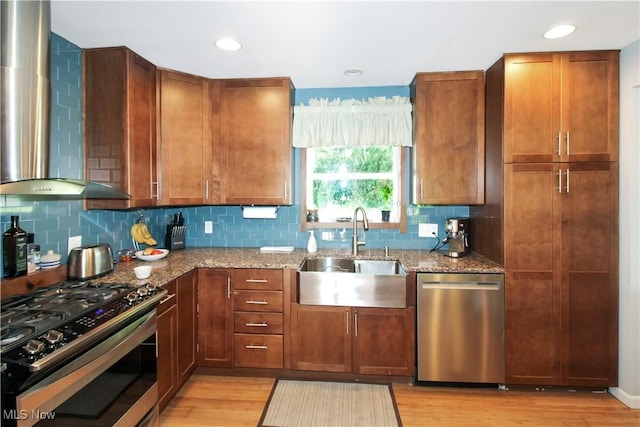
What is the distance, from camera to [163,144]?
2.66 metres

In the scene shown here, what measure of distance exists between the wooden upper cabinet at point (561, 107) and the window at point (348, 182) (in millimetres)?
1103

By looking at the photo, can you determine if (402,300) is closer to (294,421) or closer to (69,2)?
(294,421)

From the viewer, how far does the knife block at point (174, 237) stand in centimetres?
313

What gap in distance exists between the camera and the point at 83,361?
1.35 m

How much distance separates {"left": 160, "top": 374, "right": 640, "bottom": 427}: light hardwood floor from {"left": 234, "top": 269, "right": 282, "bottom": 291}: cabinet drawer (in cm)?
74

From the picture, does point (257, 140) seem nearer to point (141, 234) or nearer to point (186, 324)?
point (141, 234)

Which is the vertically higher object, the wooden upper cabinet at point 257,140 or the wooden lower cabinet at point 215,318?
the wooden upper cabinet at point 257,140

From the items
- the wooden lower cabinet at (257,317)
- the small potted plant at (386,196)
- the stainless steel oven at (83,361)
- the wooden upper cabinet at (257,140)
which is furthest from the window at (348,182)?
the stainless steel oven at (83,361)

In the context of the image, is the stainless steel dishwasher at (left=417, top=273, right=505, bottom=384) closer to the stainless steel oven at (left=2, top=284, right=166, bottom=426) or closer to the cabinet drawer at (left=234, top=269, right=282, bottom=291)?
the cabinet drawer at (left=234, top=269, right=282, bottom=291)

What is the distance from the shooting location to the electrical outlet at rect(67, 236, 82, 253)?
218 centimetres

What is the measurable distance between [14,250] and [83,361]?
86 cm

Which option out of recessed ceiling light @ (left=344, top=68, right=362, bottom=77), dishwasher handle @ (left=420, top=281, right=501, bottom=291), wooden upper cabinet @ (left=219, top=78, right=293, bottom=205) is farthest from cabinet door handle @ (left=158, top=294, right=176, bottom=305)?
recessed ceiling light @ (left=344, top=68, right=362, bottom=77)

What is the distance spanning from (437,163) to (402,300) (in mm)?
1163

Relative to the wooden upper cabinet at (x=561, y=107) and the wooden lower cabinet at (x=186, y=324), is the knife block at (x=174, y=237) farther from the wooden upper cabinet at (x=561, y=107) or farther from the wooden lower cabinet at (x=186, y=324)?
the wooden upper cabinet at (x=561, y=107)
